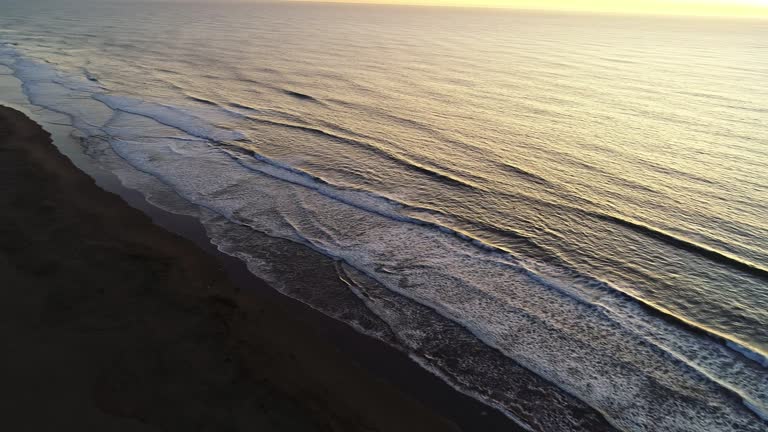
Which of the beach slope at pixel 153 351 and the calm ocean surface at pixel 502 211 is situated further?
the calm ocean surface at pixel 502 211

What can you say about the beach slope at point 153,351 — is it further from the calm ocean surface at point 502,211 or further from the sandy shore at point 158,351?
the calm ocean surface at point 502,211

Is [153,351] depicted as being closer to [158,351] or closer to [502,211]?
[158,351]

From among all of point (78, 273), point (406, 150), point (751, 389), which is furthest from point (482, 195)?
point (78, 273)

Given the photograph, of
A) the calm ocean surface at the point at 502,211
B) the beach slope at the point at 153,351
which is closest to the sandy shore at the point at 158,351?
the beach slope at the point at 153,351

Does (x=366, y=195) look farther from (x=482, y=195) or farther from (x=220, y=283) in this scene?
(x=220, y=283)

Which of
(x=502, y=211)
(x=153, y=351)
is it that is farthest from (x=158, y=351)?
(x=502, y=211)

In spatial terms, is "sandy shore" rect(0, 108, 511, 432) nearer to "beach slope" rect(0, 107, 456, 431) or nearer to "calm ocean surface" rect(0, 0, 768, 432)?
"beach slope" rect(0, 107, 456, 431)

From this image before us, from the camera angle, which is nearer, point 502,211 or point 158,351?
point 158,351
